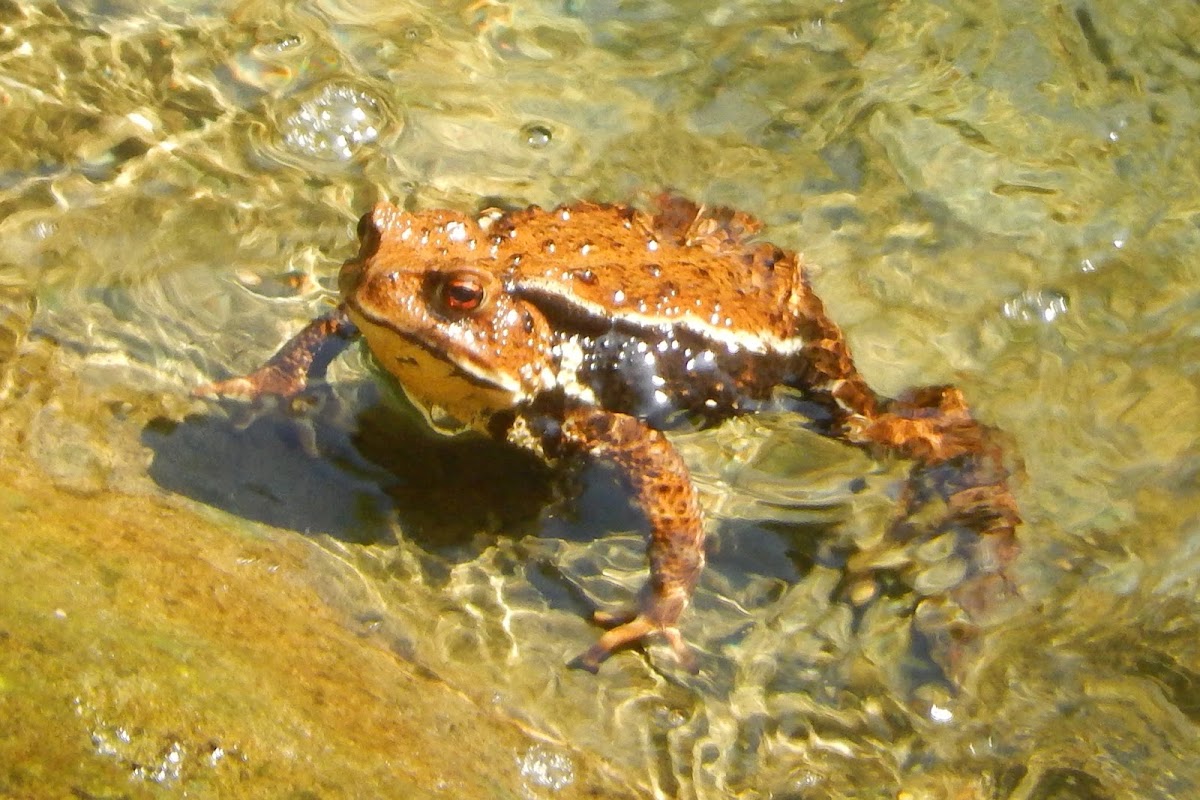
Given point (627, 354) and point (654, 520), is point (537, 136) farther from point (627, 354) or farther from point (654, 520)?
point (654, 520)

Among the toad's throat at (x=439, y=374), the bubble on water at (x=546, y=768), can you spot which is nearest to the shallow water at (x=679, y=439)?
the bubble on water at (x=546, y=768)

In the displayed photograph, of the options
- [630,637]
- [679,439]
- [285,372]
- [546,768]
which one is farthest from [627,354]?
[546,768]

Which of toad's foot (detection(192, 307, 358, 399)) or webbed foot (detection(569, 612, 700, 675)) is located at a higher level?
toad's foot (detection(192, 307, 358, 399))

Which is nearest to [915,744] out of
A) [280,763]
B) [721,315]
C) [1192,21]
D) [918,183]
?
[721,315]

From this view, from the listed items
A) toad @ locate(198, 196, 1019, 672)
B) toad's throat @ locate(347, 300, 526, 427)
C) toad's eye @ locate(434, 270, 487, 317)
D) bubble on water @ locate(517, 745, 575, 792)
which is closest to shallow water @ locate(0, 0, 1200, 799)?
bubble on water @ locate(517, 745, 575, 792)

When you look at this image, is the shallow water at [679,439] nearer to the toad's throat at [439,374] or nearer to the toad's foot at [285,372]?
the toad's foot at [285,372]

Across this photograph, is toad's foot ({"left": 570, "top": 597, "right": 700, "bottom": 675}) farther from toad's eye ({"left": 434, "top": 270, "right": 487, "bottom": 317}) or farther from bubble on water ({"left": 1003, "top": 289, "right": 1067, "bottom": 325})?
bubble on water ({"left": 1003, "top": 289, "right": 1067, "bottom": 325})

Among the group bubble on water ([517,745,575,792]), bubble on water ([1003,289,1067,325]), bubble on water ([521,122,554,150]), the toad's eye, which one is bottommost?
bubble on water ([517,745,575,792])

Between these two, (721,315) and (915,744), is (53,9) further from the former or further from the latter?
(915,744)
